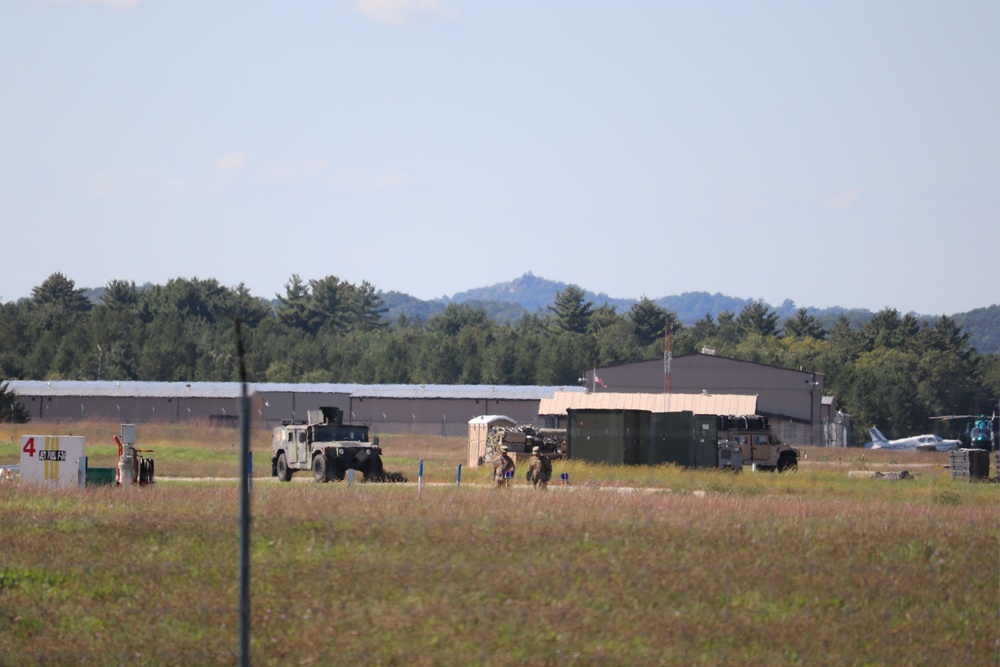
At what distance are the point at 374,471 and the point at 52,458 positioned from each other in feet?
35.4

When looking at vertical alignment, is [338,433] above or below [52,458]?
above

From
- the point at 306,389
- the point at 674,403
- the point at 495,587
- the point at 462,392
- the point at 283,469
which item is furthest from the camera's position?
the point at 306,389

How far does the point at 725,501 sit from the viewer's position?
20688 mm

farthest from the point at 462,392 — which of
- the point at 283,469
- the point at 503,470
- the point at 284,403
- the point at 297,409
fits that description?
the point at 503,470

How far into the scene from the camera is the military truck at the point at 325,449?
35469 mm

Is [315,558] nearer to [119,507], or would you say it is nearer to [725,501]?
[119,507]

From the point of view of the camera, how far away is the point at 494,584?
12836mm

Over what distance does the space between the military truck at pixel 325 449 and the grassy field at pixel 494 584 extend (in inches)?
670

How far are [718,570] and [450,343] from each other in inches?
4584

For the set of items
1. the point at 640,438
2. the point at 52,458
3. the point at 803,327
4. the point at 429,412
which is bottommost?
the point at 52,458

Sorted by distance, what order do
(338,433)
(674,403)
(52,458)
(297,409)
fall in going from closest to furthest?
(52,458)
(338,433)
(674,403)
(297,409)

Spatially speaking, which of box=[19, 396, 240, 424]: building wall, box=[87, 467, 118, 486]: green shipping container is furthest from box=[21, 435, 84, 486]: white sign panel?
box=[19, 396, 240, 424]: building wall

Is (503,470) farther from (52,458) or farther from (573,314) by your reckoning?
(573,314)

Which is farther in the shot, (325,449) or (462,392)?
(462,392)
